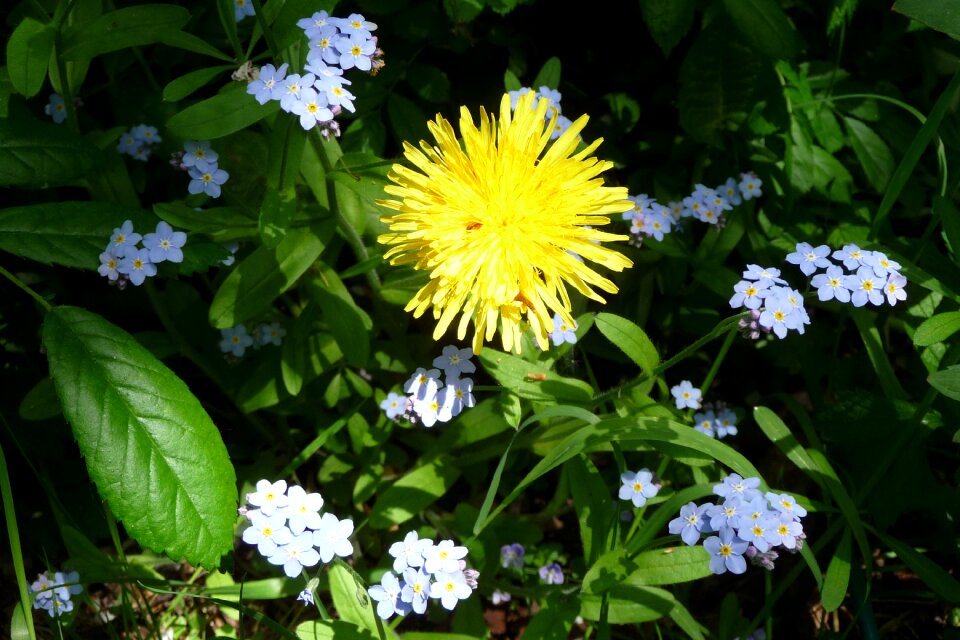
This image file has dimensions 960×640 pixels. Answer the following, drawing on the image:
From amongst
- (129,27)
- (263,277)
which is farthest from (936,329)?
(129,27)

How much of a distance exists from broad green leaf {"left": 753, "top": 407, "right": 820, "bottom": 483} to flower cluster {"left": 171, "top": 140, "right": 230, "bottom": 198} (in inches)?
60.2

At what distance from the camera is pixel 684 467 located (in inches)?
100

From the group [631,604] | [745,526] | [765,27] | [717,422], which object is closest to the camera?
[745,526]

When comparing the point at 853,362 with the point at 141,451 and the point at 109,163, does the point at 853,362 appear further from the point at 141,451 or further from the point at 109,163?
the point at 109,163

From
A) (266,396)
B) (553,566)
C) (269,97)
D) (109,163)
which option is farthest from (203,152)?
(553,566)

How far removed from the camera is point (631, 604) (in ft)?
6.95

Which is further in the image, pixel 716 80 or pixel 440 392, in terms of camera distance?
pixel 716 80

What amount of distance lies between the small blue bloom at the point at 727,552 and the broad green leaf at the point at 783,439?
0.44 m

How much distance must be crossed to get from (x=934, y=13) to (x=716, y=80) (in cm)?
82

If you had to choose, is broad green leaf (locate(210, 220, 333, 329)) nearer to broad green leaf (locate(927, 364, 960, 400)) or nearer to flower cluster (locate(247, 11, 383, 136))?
flower cluster (locate(247, 11, 383, 136))

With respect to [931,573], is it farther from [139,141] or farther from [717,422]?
[139,141]

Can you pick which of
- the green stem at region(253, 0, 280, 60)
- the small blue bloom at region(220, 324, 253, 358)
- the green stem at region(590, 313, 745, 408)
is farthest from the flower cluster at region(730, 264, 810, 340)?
the small blue bloom at region(220, 324, 253, 358)

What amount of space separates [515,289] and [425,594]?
690 mm

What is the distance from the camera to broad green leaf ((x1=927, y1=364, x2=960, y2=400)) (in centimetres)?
178
